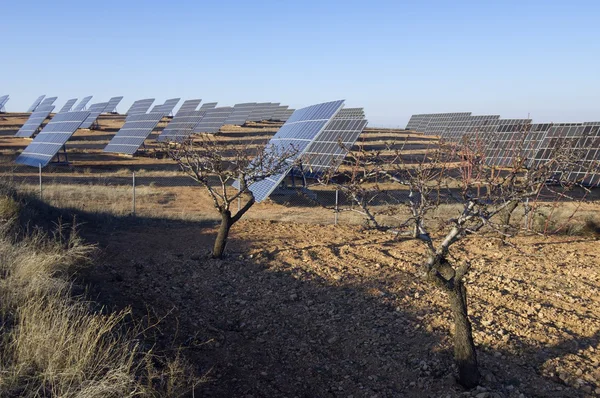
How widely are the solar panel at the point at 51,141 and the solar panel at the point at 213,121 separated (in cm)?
1066

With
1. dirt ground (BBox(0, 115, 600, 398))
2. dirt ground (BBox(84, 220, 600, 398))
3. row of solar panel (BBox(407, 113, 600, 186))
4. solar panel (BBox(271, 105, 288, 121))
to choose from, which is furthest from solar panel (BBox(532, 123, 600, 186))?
solar panel (BBox(271, 105, 288, 121))

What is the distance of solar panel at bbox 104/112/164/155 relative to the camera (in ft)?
101

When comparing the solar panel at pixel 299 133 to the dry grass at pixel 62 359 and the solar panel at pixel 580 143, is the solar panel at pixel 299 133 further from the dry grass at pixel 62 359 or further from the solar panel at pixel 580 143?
the dry grass at pixel 62 359

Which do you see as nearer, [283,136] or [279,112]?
[283,136]

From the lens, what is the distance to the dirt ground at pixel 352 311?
629cm

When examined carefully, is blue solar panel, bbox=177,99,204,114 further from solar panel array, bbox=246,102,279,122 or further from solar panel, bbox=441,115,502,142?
solar panel, bbox=441,115,502,142

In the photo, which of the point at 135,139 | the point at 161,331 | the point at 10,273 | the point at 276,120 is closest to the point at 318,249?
the point at 161,331

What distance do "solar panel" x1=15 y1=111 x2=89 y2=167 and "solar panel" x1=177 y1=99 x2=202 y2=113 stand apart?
15199mm

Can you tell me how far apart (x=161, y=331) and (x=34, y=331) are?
87.4 inches

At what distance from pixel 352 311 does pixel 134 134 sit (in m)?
26.6

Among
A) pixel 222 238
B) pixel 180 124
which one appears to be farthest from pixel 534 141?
pixel 180 124

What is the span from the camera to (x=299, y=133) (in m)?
20.3

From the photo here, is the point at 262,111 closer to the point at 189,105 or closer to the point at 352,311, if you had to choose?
the point at 189,105

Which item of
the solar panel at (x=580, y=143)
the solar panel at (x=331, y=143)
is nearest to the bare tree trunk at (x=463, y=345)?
the solar panel at (x=331, y=143)
